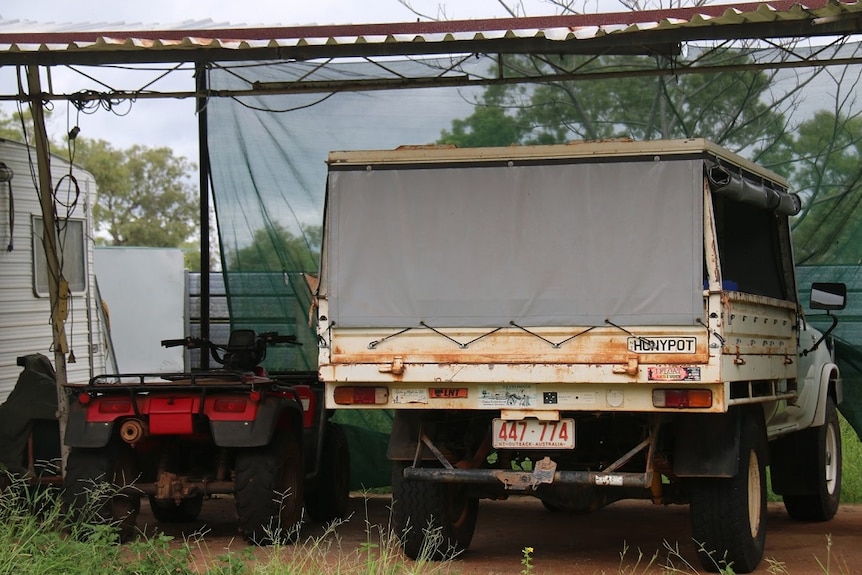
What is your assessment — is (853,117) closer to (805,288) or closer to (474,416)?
(805,288)

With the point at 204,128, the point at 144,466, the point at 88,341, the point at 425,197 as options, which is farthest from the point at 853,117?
the point at 88,341

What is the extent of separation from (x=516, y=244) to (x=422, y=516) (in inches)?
73.4

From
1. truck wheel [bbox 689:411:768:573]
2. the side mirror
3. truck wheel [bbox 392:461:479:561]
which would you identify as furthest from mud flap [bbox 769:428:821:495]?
truck wheel [bbox 392:461:479:561]

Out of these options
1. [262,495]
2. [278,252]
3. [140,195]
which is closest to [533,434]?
[262,495]

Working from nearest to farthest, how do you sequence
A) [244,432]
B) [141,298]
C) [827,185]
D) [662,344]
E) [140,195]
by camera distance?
[662,344] → [244,432] → [827,185] → [141,298] → [140,195]

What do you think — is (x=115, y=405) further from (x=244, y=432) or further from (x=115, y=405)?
(x=244, y=432)

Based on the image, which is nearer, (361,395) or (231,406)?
(361,395)

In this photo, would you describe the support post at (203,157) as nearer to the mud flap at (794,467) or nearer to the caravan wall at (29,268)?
the caravan wall at (29,268)

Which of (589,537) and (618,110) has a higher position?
(618,110)

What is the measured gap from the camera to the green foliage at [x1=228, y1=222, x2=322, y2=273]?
11.7m

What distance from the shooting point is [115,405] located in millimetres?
9141

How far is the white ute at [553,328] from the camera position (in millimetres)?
7676

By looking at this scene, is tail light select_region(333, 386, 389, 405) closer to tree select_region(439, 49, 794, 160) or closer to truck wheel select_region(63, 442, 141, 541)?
truck wheel select_region(63, 442, 141, 541)

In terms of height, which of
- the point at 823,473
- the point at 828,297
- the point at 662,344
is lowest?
the point at 823,473
